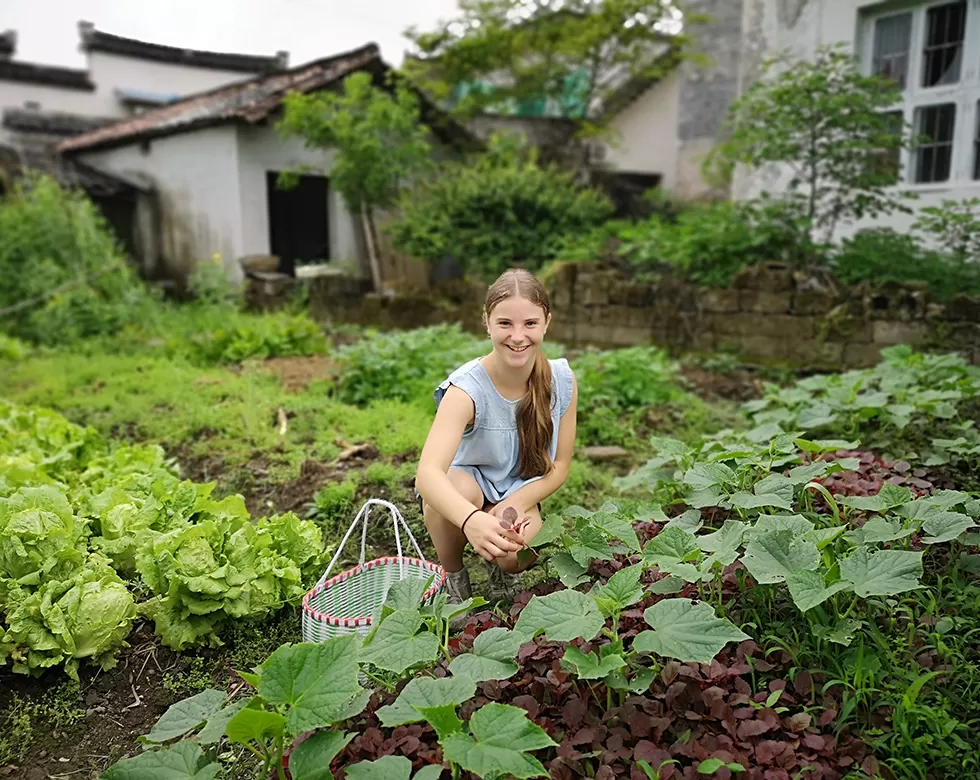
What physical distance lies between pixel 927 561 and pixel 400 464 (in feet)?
8.59

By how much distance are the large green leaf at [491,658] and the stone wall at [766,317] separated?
5.78m

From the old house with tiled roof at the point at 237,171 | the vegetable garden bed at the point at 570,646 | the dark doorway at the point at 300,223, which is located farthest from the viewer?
the dark doorway at the point at 300,223

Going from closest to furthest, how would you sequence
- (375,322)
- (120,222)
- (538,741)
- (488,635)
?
(538,741) < (488,635) < (375,322) < (120,222)

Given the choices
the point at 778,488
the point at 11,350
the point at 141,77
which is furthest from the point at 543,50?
the point at 778,488

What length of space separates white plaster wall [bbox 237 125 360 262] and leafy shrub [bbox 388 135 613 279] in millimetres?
1741

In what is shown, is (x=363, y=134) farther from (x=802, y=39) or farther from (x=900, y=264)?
(x=900, y=264)

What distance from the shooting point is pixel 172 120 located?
464 inches

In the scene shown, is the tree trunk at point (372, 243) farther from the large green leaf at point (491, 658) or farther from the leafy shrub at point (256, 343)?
the large green leaf at point (491, 658)

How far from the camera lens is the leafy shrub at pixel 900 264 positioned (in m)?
6.48

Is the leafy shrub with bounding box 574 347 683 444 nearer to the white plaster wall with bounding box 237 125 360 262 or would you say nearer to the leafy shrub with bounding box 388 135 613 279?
the leafy shrub with bounding box 388 135 613 279

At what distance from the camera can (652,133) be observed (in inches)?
586

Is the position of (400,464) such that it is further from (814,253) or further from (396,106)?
(396,106)

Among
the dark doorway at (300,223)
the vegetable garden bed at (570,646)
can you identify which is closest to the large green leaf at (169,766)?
the vegetable garden bed at (570,646)

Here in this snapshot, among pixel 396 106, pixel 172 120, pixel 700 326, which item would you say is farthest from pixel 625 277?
pixel 172 120
